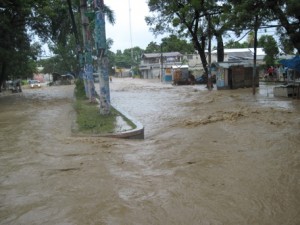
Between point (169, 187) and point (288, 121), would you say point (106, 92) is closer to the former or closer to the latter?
point (288, 121)

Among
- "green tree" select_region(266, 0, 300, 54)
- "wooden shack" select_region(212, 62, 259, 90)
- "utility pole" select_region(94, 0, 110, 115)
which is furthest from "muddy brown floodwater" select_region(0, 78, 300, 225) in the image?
"wooden shack" select_region(212, 62, 259, 90)

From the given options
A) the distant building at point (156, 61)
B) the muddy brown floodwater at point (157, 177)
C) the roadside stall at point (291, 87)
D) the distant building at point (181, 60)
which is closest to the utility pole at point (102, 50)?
the muddy brown floodwater at point (157, 177)

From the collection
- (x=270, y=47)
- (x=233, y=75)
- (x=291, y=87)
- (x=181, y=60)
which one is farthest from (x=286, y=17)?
(x=181, y=60)

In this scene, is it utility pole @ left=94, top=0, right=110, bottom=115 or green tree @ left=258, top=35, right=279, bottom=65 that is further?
green tree @ left=258, top=35, right=279, bottom=65

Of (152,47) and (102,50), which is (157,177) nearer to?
(102,50)

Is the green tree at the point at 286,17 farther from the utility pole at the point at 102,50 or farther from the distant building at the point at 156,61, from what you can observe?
the distant building at the point at 156,61

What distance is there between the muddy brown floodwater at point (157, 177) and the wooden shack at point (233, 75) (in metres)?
18.2

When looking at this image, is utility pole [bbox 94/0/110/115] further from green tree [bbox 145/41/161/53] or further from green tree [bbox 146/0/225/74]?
green tree [bbox 145/41/161/53]

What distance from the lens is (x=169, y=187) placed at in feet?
20.7

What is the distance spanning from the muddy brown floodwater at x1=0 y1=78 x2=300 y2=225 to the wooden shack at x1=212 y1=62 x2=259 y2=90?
59.8ft

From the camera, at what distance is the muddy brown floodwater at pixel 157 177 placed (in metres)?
5.23

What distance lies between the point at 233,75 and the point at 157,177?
24473 millimetres

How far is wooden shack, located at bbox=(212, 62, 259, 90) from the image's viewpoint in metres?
30.0

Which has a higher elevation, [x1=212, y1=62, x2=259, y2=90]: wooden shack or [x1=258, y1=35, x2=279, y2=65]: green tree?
[x1=258, y1=35, x2=279, y2=65]: green tree
